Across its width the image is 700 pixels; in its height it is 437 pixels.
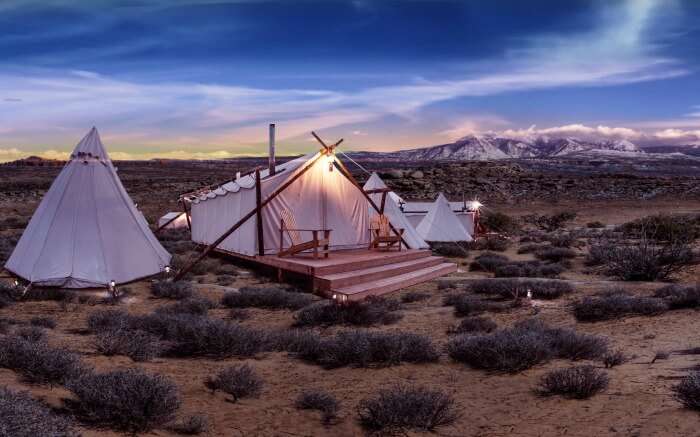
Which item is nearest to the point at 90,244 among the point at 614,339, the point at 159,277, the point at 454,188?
the point at 159,277

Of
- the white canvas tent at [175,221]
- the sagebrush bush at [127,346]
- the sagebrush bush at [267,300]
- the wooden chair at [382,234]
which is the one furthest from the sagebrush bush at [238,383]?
the white canvas tent at [175,221]

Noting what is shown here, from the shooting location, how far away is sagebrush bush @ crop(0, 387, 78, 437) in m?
3.49

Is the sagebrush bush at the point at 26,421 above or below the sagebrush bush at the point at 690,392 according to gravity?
above

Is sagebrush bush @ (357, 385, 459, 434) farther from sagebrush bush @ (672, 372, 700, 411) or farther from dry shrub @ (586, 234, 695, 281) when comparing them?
dry shrub @ (586, 234, 695, 281)

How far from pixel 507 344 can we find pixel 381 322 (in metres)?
3.23

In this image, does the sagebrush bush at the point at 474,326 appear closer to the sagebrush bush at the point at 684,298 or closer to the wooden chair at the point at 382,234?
the sagebrush bush at the point at 684,298

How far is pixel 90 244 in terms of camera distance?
1132 cm

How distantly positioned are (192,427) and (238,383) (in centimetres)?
97

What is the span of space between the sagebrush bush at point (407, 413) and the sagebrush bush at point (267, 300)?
5.85m

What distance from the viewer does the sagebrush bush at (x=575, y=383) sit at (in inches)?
205

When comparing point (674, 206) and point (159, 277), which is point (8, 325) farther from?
point (674, 206)

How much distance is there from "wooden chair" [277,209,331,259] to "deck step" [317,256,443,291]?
119 cm

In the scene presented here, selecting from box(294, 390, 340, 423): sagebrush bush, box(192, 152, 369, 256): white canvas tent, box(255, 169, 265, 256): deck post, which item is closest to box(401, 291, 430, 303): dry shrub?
box(192, 152, 369, 256): white canvas tent

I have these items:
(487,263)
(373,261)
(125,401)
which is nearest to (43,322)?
(125,401)
